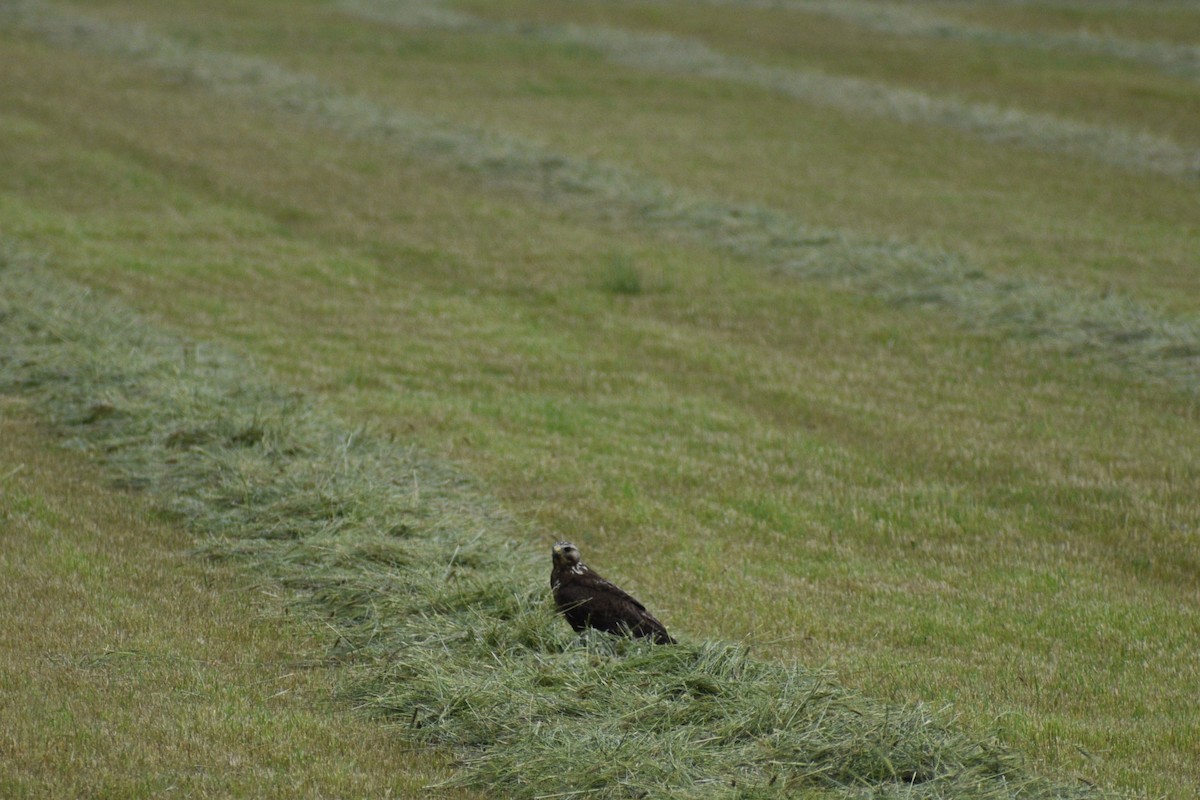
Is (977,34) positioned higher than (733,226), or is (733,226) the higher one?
(977,34)

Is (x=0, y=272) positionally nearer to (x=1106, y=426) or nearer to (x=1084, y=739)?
(x=1106, y=426)

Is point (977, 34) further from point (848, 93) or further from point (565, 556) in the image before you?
point (565, 556)

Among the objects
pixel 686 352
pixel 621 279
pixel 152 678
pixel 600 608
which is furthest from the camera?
pixel 621 279

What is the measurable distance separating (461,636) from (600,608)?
74cm

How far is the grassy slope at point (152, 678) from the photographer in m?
5.76

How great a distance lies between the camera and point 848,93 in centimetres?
3108

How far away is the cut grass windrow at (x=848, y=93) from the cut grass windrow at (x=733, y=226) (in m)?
8.38

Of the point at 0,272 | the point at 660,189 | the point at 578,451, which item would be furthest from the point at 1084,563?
the point at 660,189

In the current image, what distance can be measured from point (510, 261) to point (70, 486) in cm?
842

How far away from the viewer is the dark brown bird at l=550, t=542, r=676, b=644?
23.0 ft

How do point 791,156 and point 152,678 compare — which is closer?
point 152,678

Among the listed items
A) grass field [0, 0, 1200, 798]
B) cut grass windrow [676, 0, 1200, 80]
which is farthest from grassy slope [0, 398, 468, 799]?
cut grass windrow [676, 0, 1200, 80]

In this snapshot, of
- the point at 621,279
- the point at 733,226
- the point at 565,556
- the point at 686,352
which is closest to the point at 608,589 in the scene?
the point at 565,556

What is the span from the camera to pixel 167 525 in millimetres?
8828
